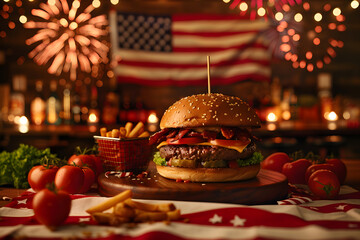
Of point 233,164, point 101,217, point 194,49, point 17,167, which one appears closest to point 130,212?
point 101,217

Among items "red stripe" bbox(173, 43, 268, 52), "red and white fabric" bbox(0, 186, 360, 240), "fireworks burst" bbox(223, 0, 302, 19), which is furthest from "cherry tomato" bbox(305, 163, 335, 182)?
"fireworks burst" bbox(223, 0, 302, 19)

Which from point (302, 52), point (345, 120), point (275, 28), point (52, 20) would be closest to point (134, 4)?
point (52, 20)

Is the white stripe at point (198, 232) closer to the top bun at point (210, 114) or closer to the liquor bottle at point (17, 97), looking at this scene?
the top bun at point (210, 114)

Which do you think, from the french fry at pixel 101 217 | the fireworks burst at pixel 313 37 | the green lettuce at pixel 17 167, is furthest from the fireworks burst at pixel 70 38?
the french fry at pixel 101 217

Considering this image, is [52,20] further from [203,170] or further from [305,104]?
[203,170]

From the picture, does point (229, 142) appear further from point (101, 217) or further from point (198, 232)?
point (101, 217)

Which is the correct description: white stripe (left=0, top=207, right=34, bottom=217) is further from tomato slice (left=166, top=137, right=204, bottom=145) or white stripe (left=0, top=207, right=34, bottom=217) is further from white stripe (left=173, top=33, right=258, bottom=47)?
white stripe (left=173, top=33, right=258, bottom=47)
